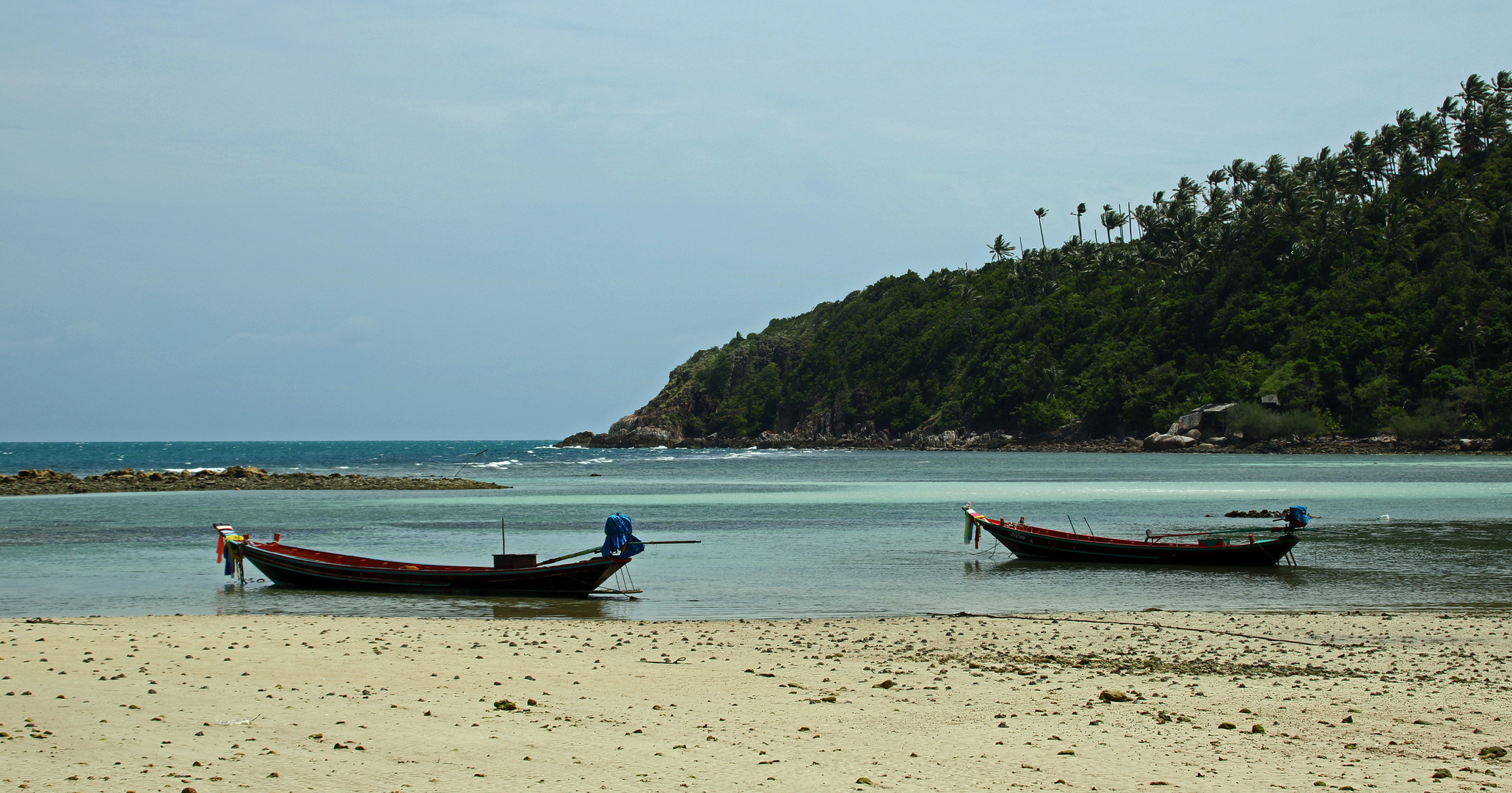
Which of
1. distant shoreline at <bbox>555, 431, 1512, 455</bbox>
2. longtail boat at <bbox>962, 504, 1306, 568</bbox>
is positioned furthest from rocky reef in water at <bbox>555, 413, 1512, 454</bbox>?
longtail boat at <bbox>962, 504, 1306, 568</bbox>

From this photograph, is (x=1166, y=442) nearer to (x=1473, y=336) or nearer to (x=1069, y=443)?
(x=1069, y=443)

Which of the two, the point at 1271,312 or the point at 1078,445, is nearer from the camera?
the point at 1271,312

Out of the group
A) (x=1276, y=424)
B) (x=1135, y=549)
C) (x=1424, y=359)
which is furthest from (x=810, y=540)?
(x=1424, y=359)

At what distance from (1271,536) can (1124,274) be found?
5249 inches

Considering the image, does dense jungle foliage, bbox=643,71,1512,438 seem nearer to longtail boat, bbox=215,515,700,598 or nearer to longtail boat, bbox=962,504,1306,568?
longtail boat, bbox=962,504,1306,568

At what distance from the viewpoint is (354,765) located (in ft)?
26.8

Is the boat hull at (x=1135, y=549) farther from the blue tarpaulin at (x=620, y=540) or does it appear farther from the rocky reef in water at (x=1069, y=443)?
the rocky reef in water at (x=1069, y=443)

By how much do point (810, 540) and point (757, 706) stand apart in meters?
21.8

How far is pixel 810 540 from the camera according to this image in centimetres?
3212

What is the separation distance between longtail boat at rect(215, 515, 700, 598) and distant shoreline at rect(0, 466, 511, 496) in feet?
128

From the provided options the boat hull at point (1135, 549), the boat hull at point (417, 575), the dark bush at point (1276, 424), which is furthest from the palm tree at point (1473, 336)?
the boat hull at point (417, 575)

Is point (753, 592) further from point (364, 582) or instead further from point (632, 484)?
point (632, 484)

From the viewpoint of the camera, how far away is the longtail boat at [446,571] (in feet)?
67.2

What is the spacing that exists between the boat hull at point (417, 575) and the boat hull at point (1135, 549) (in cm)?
1133
